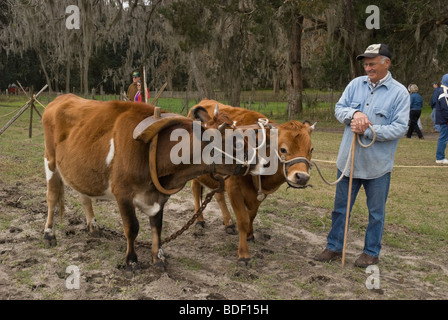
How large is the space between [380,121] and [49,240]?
3.71 metres

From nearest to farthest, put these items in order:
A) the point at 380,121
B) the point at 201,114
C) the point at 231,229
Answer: the point at 201,114 → the point at 380,121 → the point at 231,229

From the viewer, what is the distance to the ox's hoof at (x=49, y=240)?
4832 mm

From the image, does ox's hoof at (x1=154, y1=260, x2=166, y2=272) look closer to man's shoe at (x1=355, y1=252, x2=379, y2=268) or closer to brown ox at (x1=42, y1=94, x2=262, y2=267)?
brown ox at (x1=42, y1=94, x2=262, y2=267)

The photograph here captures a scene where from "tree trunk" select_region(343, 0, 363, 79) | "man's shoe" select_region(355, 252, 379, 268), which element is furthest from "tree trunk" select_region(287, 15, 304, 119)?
"man's shoe" select_region(355, 252, 379, 268)

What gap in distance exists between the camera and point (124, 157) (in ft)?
13.1

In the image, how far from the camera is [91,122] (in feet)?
14.3

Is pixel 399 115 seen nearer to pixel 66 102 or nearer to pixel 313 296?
pixel 313 296

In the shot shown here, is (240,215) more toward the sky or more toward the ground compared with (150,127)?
more toward the ground

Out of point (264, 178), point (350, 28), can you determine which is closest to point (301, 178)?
point (264, 178)

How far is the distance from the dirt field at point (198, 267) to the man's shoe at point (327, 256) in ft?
0.43

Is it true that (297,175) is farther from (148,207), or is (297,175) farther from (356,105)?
(148,207)

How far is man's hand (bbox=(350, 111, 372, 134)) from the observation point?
421 centimetres

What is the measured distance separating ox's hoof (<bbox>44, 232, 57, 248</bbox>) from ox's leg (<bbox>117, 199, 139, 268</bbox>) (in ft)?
3.74

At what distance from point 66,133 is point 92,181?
26.6 inches
